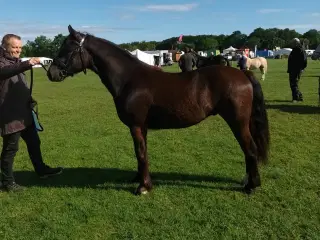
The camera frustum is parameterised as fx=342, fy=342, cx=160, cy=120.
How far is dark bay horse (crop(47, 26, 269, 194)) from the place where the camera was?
478 cm

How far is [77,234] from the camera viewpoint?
4.08 m

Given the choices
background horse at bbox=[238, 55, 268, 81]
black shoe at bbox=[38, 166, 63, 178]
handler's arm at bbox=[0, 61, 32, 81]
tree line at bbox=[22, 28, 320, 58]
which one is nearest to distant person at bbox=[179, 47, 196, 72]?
background horse at bbox=[238, 55, 268, 81]

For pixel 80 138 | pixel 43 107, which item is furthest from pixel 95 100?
pixel 80 138

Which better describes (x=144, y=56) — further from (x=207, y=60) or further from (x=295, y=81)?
(x=295, y=81)

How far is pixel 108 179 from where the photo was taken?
584 centimetres

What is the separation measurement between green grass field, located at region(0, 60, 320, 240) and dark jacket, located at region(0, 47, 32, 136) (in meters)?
1.08

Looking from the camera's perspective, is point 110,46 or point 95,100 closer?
point 110,46

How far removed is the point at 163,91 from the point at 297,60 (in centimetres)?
930

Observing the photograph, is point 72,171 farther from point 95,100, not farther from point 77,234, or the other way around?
point 95,100

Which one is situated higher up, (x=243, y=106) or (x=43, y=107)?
(x=243, y=106)

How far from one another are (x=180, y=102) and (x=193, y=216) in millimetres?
1550

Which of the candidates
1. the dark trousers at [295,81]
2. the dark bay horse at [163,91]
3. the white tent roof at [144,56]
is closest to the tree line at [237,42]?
the white tent roof at [144,56]

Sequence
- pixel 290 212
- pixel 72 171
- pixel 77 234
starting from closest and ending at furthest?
pixel 77 234 → pixel 290 212 → pixel 72 171

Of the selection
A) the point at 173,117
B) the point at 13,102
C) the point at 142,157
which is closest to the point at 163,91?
the point at 173,117
